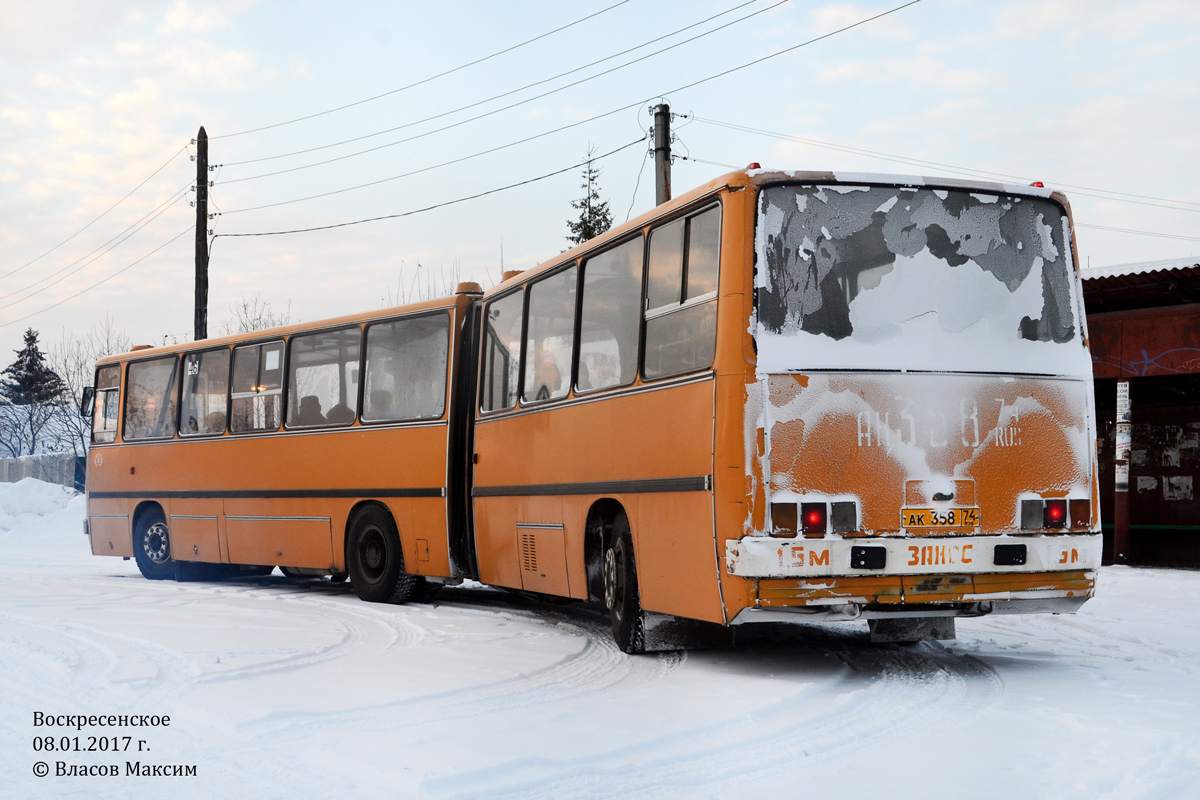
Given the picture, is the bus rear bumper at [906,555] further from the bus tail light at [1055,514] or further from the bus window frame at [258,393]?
the bus window frame at [258,393]

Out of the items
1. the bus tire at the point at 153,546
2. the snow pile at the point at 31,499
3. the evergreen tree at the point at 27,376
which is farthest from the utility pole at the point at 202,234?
the evergreen tree at the point at 27,376

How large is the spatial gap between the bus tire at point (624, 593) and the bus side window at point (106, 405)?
10743 millimetres

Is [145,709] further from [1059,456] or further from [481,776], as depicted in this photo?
[1059,456]

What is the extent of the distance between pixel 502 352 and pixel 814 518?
479cm

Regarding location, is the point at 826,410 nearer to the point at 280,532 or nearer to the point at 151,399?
the point at 280,532

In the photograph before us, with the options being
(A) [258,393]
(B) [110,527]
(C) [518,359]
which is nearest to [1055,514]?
(C) [518,359]

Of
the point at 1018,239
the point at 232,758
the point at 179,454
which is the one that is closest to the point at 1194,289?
the point at 1018,239

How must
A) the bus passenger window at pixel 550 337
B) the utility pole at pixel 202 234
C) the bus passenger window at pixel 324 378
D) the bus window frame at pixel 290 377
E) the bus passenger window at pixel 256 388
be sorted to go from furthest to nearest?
the utility pole at pixel 202 234
the bus passenger window at pixel 256 388
the bus passenger window at pixel 324 378
the bus window frame at pixel 290 377
the bus passenger window at pixel 550 337

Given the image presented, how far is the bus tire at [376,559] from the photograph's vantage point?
1310 cm

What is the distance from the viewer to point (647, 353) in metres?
8.76

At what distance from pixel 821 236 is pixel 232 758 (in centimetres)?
449

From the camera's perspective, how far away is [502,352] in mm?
11641

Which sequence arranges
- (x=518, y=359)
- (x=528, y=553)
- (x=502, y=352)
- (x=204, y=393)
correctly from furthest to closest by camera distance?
(x=204, y=393) → (x=502, y=352) → (x=518, y=359) → (x=528, y=553)

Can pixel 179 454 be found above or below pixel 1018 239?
below
